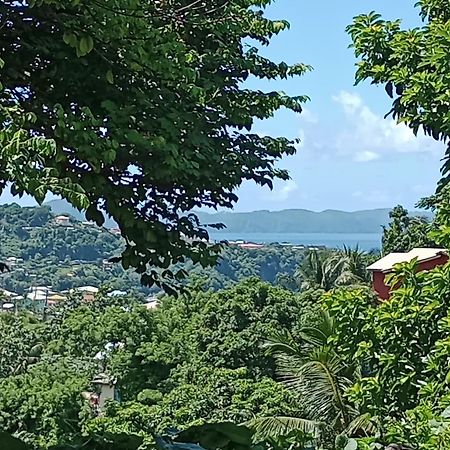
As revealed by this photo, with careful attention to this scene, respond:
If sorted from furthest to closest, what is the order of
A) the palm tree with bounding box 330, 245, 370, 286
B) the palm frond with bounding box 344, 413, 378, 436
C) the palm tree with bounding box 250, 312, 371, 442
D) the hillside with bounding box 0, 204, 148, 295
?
the hillside with bounding box 0, 204, 148, 295, the palm tree with bounding box 330, 245, 370, 286, the palm tree with bounding box 250, 312, 371, 442, the palm frond with bounding box 344, 413, 378, 436

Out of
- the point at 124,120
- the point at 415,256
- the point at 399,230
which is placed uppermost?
the point at 124,120

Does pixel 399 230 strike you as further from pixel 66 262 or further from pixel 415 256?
pixel 415 256

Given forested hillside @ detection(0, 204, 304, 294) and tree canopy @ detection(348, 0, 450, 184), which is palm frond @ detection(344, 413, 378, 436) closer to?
tree canopy @ detection(348, 0, 450, 184)

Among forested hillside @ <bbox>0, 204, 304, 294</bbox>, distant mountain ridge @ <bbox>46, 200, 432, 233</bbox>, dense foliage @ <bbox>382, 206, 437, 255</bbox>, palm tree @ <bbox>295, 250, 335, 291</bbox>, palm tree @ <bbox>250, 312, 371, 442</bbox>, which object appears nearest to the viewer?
palm tree @ <bbox>250, 312, 371, 442</bbox>

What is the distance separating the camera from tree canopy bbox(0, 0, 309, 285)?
6.43 ft

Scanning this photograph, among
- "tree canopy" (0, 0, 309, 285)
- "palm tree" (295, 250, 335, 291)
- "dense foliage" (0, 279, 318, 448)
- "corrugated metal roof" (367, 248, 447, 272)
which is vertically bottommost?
"dense foliage" (0, 279, 318, 448)

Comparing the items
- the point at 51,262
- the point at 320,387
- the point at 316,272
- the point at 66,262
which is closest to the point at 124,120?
the point at 320,387

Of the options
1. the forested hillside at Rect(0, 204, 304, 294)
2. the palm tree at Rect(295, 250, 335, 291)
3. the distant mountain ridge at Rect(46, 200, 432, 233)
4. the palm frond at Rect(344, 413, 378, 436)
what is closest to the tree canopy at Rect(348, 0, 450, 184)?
the palm frond at Rect(344, 413, 378, 436)

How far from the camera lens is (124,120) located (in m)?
2.12

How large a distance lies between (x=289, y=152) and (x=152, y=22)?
3.38 ft

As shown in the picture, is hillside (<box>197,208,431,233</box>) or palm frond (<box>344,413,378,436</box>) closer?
palm frond (<box>344,413,378,436</box>)

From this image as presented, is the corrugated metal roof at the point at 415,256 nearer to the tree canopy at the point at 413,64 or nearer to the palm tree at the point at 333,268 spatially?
the tree canopy at the point at 413,64

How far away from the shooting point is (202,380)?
12.9 metres

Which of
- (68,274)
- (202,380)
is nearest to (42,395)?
(202,380)
